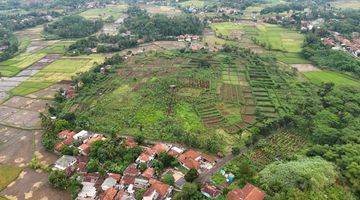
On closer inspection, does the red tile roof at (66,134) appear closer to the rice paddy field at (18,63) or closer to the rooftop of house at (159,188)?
the rooftop of house at (159,188)

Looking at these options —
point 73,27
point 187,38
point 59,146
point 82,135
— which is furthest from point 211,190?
point 73,27

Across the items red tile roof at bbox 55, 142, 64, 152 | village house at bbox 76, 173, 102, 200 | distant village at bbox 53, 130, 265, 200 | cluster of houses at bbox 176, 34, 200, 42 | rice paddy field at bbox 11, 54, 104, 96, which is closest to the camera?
distant village at bbox 53, 130, 265, 200

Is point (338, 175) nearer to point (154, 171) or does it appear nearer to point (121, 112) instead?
point (154, 171)

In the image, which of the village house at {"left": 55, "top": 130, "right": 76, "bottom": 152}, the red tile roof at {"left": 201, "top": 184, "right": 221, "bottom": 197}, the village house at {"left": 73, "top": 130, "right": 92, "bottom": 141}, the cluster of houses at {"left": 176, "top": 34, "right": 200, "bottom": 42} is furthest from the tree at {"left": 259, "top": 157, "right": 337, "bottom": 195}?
the cluster of houses at {"left": 176, "top": 34, "right": 200, "bottom": 42}

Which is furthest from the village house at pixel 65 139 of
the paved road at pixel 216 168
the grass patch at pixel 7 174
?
the paved road at pixel 216 168

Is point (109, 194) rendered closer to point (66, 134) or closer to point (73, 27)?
point (66, 134)

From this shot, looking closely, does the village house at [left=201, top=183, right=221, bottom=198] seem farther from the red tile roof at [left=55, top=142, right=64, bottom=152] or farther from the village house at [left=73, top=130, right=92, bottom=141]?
the red tile roof at [left=55, top=142, right=64, bottom=152]
